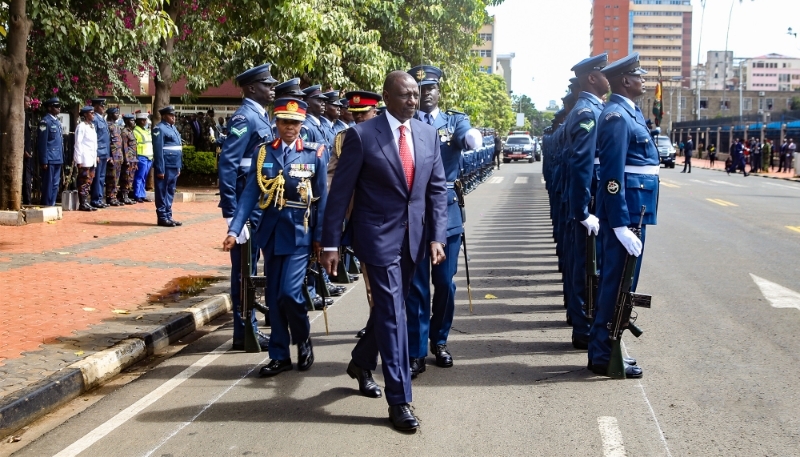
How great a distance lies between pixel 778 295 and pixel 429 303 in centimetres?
495

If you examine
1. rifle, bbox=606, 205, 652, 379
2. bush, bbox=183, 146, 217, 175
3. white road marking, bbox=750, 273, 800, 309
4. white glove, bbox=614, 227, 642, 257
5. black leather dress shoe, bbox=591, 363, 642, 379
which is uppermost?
bush, bbox=183, 146, 217, 175

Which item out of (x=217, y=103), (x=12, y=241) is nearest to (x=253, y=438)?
(x=12, y=241)

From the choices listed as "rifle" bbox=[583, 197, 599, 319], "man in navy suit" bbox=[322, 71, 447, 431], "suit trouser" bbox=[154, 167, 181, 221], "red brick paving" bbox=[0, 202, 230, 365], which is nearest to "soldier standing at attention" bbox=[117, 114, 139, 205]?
"red brick paving" bbox=[0, 202, 230, 365]

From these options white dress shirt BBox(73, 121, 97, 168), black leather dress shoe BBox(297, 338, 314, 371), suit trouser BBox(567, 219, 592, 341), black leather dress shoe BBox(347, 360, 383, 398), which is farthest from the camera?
white dress shirt BBox(73, 121, 97, 168)

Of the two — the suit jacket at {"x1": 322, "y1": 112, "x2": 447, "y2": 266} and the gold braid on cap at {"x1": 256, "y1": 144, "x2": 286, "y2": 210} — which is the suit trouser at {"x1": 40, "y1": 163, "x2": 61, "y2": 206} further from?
the suit jacket at {"x1": 322, "y1": 112, "x2": 447, "y2": 266}

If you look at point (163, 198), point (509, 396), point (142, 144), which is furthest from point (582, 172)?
point (142, 144)

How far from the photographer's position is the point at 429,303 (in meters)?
6.69

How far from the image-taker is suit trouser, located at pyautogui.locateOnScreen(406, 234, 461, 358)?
6605 mm

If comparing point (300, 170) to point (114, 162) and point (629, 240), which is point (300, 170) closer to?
point (629, 240)

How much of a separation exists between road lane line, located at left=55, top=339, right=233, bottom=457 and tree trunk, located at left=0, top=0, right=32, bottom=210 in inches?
372

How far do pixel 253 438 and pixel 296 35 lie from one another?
49.6 feet

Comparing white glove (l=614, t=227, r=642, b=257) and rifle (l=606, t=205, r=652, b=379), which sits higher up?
white glove (l=614, t=227, r=642, b=257)

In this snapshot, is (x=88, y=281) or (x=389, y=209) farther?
(x=88, y=281)

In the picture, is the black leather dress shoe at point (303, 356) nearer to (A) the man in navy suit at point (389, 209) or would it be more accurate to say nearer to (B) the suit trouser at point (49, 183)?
(A) the man in navy suit at point (389, 209)
